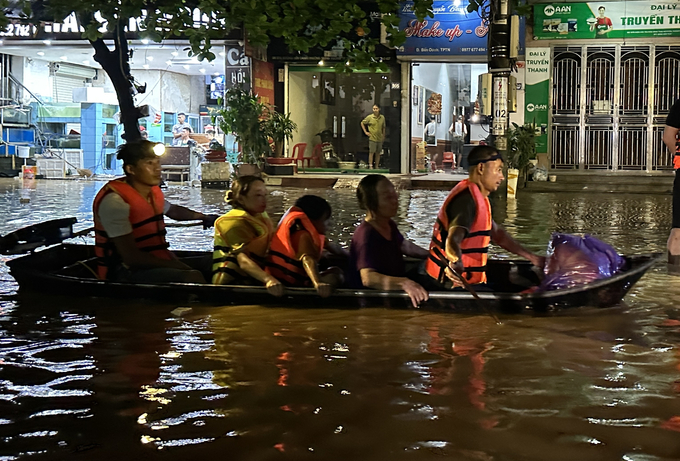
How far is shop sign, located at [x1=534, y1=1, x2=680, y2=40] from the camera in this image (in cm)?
2172

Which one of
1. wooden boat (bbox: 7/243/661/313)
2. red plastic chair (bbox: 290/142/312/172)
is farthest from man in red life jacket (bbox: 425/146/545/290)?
red plastic chair (bbox: 290/142/312/172)

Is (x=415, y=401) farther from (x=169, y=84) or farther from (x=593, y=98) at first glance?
(x=169, y=84)

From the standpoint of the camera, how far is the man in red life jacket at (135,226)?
686 cm

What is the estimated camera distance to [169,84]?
32.4 meters

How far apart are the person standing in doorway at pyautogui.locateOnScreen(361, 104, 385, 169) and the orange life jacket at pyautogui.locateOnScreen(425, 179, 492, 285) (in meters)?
18.7

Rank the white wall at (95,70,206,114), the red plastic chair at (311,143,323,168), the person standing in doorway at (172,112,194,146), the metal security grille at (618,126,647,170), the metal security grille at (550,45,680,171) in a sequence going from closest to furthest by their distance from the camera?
the metal security grille at (550,45,680,171), the metal security grille at (618,126,647,170), the red plastic chair at (311,143,323,168), the person standing in doorway at (172,112,194,146), the white wall at (95,70,206,114)

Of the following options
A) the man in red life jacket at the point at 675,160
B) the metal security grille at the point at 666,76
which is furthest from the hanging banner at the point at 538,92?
the man in red life jacket at the point at 675,160

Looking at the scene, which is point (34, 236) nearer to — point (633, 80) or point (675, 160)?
point (675, 160)

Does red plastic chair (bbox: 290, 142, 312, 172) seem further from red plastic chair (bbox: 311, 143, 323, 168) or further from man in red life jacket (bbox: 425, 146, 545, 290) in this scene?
man in red life jacket (bbox: 425, 146, 545, 290)

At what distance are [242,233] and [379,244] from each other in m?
1.19

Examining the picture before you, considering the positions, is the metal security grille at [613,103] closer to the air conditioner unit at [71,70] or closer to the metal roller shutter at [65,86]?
the air conditioner unit at [71,70]

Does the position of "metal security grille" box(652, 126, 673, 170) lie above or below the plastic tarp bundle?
above

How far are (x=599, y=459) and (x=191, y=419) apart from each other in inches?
71.8

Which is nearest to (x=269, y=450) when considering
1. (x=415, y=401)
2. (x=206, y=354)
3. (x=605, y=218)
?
(x=415, y=401)
